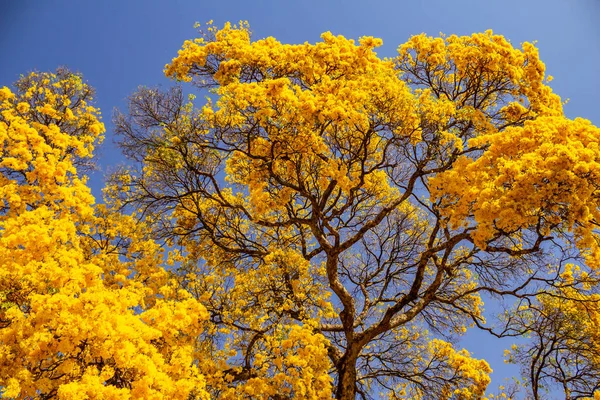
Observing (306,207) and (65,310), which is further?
(306,207)

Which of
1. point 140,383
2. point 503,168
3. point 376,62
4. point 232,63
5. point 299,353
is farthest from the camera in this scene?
point 376,62

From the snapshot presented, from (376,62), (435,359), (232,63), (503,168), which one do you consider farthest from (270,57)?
(435,359)

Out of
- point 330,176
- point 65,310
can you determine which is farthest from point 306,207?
point 65,310

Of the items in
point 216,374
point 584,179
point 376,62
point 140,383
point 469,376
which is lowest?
point 140,383

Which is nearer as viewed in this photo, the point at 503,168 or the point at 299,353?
the point at 503,168

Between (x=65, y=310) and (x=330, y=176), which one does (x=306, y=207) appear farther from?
(x=65, y=310)

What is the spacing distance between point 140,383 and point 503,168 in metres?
6.18

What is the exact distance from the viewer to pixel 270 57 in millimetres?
10969

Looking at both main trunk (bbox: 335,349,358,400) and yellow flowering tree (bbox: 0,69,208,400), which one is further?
main trunk (bbox: 335,349,358,400)

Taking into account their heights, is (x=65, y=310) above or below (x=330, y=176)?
below

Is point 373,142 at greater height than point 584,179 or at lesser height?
greater

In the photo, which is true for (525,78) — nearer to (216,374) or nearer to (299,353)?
(299,353)

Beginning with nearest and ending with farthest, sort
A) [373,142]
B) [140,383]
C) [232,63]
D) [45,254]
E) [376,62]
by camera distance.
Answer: [140,383] < [45,254] < [232,63] < [376,62] < [373,142]

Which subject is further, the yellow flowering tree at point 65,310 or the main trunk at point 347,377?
the main trunk at point 347,377
